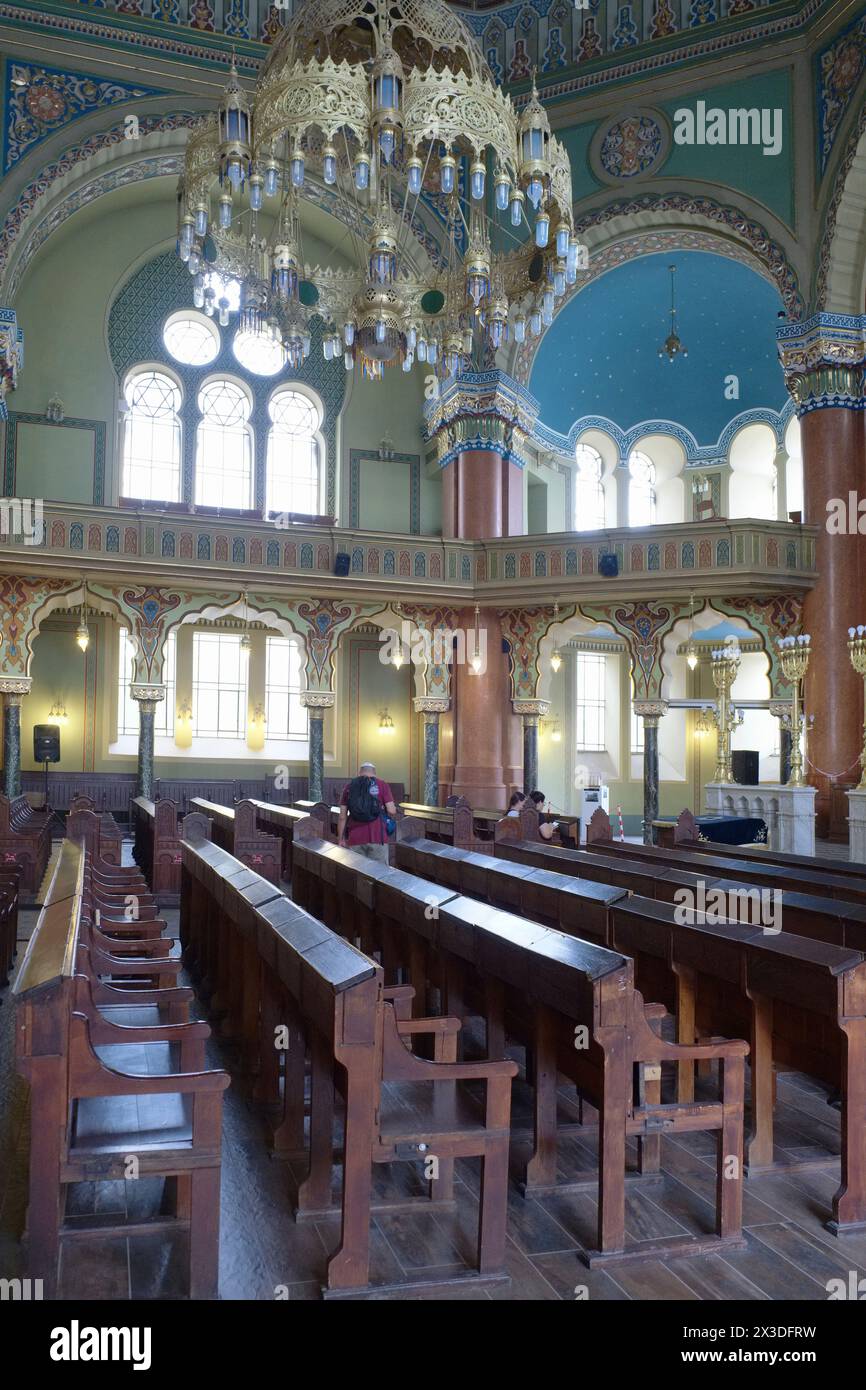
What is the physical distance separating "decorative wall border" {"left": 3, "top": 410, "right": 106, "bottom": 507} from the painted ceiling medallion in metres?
10.8

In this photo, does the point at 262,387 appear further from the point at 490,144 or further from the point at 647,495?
the point at 490,144

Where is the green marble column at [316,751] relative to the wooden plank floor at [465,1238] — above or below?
above

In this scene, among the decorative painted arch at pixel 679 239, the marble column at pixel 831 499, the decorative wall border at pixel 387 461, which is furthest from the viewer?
the decorative wall border at pixel 387 461

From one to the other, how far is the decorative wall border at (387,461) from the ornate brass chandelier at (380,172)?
31.6 feet

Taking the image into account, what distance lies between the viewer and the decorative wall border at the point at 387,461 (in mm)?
22328

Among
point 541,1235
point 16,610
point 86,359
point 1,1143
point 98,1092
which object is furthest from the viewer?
point 86,359

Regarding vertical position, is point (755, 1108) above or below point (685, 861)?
below

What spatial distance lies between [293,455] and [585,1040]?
1995cm

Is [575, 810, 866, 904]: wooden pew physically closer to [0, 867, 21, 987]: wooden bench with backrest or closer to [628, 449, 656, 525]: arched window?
[0, 867, 21, 987]: wooden bench with backrest

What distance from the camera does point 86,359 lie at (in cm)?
2052

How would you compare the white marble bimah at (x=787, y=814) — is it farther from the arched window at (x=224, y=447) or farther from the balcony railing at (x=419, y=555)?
the arched window at (x=224, y=447)

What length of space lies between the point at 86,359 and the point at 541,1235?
66.1 ft

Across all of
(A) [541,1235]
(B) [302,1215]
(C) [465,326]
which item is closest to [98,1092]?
(B) [302,1215]

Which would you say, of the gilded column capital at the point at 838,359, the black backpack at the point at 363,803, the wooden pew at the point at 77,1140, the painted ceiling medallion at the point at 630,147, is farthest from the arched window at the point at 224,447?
the wooden pew at the point at 77,1140
